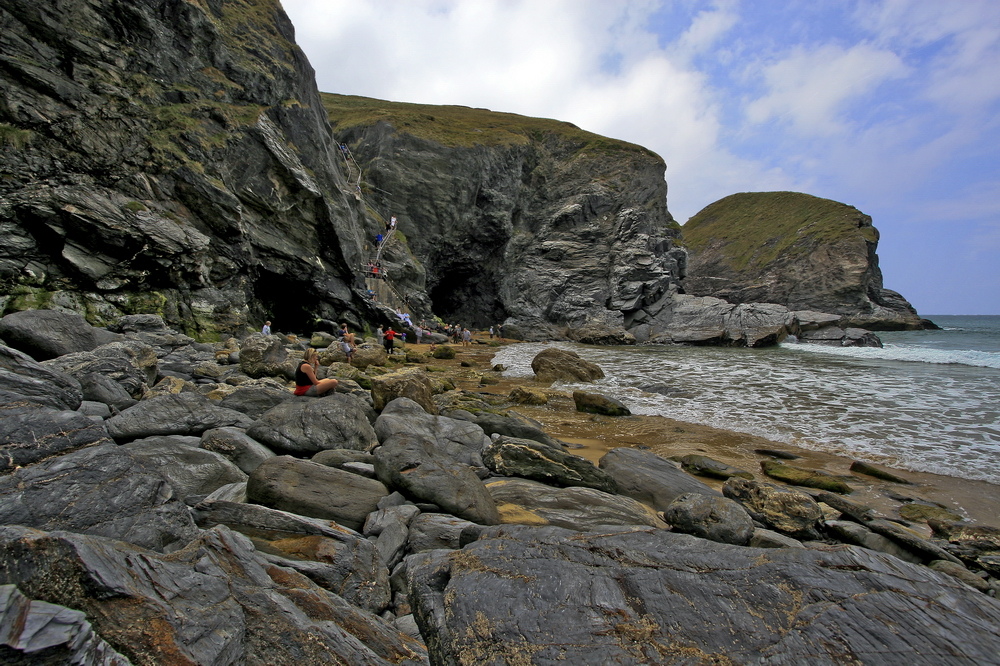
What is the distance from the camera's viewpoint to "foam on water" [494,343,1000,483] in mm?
8523

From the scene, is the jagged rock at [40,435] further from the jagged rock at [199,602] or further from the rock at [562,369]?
the rock at [562,369]

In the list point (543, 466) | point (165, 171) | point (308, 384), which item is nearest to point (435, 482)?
point (543, 466)

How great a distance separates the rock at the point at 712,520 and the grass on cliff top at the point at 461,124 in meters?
47.0

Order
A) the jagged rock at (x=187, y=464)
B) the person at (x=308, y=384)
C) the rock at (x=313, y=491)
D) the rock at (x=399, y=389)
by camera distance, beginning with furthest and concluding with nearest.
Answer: the rock at (x=399, y=389), the person at (x=308, y=384), the jagged rock at (x=187, y=464), the rock at (x=313, y=491)

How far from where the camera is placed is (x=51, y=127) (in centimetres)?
1361

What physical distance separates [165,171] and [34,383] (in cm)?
1707

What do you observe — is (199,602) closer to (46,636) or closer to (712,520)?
(46,636)

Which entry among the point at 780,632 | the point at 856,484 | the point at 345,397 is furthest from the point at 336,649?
the point at 856,484

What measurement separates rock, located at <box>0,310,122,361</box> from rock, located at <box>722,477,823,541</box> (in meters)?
10.1

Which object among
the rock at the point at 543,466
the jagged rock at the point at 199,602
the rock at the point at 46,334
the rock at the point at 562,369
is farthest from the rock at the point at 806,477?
the rock at the point at 46,334

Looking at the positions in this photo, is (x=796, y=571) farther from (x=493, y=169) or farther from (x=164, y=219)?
(x=493, y=169)

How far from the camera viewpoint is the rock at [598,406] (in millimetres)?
11164

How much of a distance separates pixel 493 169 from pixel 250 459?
47.8 m

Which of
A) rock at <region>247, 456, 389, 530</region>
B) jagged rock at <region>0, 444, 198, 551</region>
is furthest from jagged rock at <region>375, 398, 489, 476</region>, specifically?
jagged rock at <region>0, 444, 198, 551</region>
